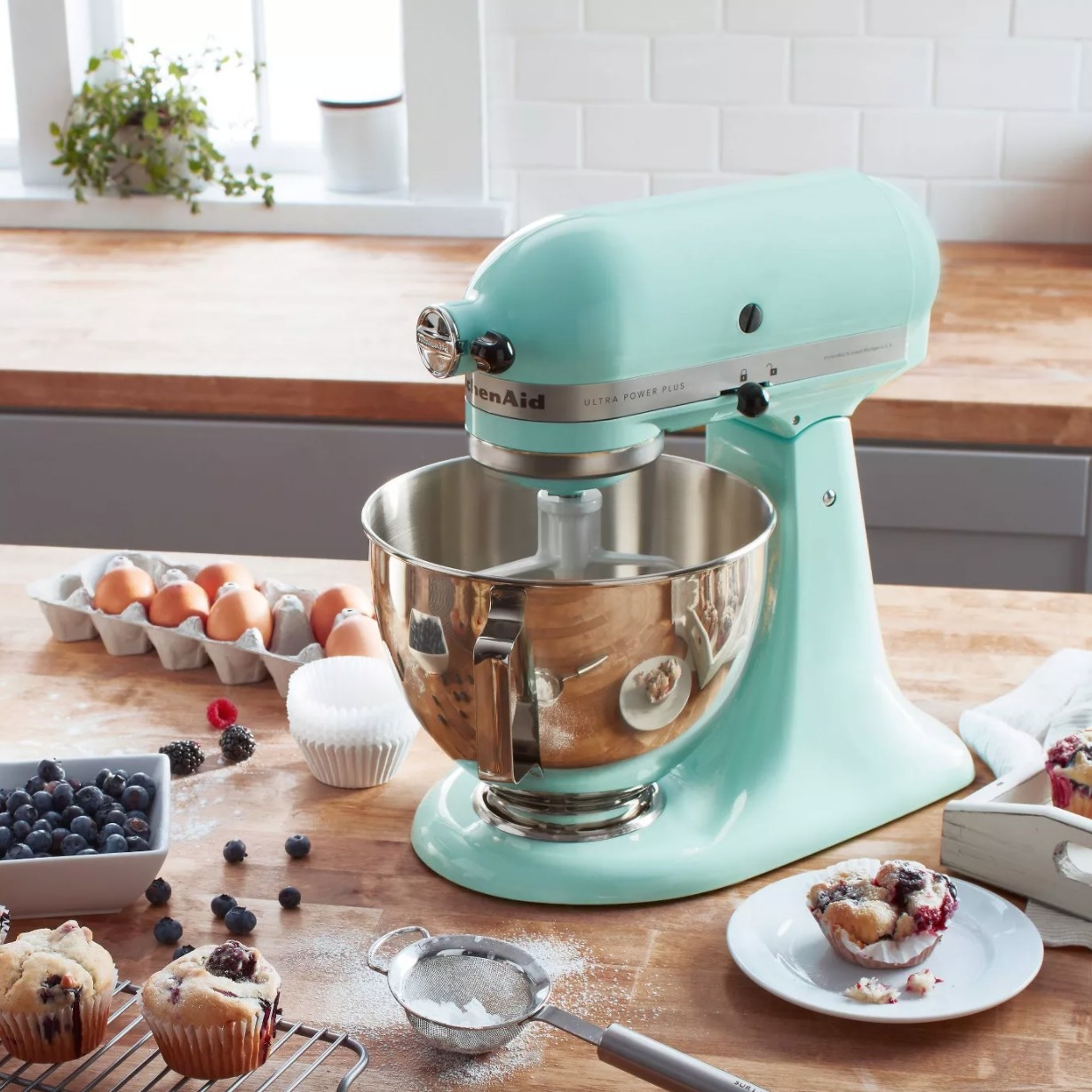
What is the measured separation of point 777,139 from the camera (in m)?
2.72

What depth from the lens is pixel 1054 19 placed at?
2.57 m

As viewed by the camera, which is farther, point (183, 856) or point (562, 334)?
point (183, 856)

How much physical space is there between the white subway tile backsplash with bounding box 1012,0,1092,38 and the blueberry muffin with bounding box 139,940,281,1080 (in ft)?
7.59

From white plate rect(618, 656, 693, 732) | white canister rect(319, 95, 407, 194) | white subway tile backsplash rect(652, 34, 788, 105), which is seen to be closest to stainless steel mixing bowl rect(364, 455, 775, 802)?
white plate rect(618, 656, 693, 732)

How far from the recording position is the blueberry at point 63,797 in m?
0.95

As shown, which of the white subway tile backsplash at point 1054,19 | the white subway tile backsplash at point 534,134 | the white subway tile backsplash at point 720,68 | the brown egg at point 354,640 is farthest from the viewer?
the white subway tile backsplash at point 534,134

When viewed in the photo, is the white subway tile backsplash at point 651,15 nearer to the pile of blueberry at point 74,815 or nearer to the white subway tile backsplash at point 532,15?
the white subway tile backsplash at point 532,15

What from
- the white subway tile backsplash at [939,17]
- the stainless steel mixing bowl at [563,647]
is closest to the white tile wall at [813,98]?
the white subway tile backsplash at [939,17]

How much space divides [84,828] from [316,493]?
1149 millimetres

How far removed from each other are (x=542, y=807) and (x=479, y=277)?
350 millimetres

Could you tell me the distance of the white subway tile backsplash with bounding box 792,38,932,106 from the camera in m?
2.63

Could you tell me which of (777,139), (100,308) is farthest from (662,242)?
(777,139)

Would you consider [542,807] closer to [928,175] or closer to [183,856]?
[183,856]

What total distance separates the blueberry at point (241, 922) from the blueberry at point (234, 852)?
7 cm
